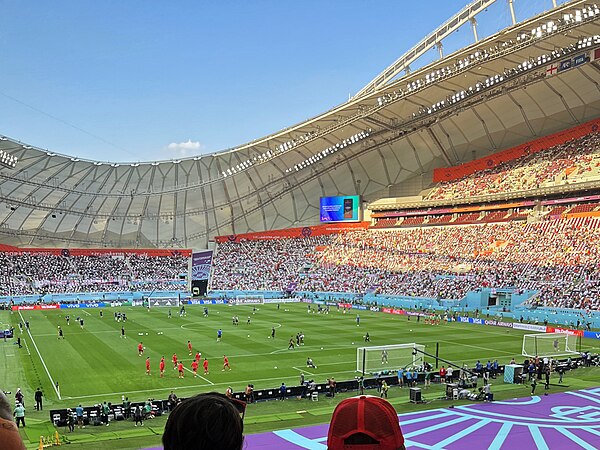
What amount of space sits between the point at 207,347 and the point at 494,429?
2384 cm

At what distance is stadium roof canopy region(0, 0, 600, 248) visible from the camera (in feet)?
197

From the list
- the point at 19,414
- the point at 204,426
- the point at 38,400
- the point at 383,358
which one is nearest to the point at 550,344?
the point at 383,358

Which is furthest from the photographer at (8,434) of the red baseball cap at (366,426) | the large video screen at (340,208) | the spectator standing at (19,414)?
the large video screen at (340,208)

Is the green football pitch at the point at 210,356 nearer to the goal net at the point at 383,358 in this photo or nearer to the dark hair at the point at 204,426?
the goal net at the point at 383,358

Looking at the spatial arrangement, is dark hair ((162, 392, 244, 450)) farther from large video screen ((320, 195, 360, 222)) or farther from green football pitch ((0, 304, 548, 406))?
large video screen ((320, 195, 360, 222))

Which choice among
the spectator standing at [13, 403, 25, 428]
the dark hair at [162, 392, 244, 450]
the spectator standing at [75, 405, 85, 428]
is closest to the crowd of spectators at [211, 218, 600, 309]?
the spectator standing at [75, 405, 85, 428]

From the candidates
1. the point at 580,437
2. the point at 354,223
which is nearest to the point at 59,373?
the point at 580,437

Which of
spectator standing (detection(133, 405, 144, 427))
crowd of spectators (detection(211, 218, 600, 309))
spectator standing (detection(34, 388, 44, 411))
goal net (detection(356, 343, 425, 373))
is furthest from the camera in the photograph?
crowd of spectators (detection(211, 218, 600, 309))

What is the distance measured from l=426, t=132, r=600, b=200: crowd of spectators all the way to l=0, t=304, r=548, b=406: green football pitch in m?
27.3

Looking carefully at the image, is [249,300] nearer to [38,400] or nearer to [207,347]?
[207,347]

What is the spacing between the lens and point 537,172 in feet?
242

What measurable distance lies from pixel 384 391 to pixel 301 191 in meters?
72.4

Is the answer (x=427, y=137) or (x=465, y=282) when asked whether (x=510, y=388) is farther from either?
(x=427, y=137)

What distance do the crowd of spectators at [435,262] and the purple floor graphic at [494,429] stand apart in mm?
28943
